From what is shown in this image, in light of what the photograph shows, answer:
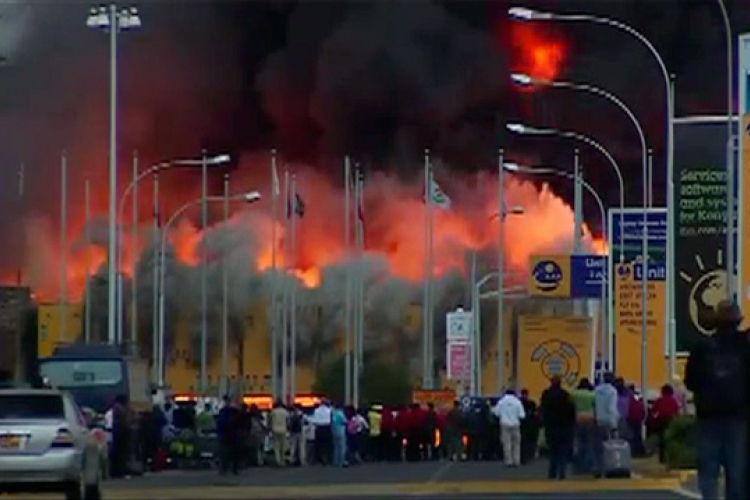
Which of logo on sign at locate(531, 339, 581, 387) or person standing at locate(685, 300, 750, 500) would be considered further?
logo on sign at locate(531, 339, 581, 387)

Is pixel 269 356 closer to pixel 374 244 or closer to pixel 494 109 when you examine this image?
pixel 374 244

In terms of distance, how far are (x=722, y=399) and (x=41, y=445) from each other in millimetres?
11123

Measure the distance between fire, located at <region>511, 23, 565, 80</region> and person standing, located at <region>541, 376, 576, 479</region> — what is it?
44666 millimetres

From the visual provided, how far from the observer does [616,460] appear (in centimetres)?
3781

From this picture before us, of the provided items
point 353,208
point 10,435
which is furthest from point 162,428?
point 353,208

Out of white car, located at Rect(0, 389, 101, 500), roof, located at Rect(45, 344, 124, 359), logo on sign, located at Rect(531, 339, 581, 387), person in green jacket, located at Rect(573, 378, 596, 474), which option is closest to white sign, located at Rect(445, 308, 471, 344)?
logo on sign, located at Rect(531, 339, 581, 387)

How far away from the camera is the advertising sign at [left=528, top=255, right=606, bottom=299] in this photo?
204 feet

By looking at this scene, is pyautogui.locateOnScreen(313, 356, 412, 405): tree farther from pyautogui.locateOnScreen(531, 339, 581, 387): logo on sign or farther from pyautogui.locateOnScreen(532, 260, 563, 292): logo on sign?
pyautogui.locateOnScreen(531, 339, 581, 387): logo on sign

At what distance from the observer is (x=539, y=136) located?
3438 inches

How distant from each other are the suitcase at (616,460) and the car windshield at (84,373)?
45.9ft

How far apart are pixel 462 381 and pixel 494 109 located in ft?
62.4

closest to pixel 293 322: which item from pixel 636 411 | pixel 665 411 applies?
pixel 636 411

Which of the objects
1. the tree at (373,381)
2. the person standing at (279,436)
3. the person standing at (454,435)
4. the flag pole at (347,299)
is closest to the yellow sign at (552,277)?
the person standing at (454,435)

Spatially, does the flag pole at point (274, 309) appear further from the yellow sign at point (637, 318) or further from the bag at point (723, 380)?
the bag at point (723, 380)
